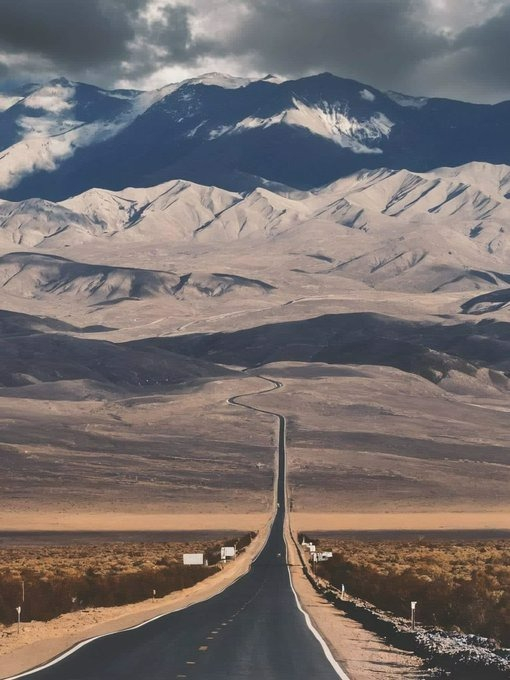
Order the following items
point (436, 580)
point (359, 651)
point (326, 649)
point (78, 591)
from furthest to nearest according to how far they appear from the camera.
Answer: point (436, 580)
point (78, 591)
point (359, 651)
point (326, 649)

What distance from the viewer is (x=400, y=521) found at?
124750mm

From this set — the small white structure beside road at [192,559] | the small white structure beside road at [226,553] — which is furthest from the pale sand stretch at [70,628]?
the small white structure beside road at [226,553]

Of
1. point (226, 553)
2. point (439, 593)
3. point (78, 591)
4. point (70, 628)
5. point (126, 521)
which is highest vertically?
point (126, 521)

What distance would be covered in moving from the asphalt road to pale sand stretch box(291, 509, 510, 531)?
242 feet

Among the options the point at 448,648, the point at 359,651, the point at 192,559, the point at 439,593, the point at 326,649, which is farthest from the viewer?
the point at 192,559

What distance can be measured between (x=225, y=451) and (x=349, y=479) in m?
29.1

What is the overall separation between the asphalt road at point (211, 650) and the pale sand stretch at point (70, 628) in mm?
828

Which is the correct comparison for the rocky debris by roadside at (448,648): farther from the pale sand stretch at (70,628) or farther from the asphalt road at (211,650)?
the pale sand stretch at (70,628)

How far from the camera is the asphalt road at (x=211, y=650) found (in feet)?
80.8

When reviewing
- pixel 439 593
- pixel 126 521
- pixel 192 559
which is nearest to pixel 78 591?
pixel 439 593

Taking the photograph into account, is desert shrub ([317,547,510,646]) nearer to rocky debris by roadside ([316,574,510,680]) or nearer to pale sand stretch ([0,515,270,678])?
rocky debris by roadside ([316,574,510,680])

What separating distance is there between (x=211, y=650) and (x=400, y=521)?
320 ft

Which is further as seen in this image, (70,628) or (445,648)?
(70,628)

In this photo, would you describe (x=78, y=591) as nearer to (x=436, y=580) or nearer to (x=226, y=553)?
(x=436, y=580)
